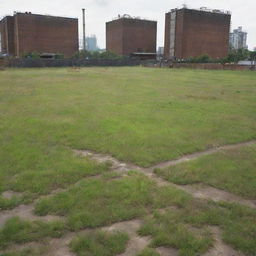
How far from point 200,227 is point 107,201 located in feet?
4.32

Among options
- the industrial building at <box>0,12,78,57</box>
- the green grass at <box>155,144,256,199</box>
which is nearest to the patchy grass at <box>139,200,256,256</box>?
the green grass at <box>155,144,256,199</box>

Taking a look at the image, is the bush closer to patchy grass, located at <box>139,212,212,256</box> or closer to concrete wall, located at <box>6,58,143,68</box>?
concrete wall, located at <box>6,58,143,68</box>

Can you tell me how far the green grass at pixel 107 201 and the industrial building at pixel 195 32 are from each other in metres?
66.5

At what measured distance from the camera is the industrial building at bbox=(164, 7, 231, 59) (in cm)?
6694

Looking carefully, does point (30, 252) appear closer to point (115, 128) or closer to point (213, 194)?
point (213, 194)

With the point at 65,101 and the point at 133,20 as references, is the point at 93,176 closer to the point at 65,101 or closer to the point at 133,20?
the point at 65,101

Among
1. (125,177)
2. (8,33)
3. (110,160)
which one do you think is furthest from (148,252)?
(8,33)

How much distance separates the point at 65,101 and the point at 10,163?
304 inches

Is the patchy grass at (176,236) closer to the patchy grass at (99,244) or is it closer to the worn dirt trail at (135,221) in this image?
the worn dirt trail at (135,221)

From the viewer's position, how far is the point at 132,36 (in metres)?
74.5

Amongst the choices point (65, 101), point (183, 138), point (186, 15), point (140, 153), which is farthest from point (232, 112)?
point (186, 15)

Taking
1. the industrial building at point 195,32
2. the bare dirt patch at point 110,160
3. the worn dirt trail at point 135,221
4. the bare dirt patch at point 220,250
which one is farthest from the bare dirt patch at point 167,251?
the industrial building at point 195,32

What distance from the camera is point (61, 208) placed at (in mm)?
4051

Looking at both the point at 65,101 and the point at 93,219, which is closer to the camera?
the point at 93,219
